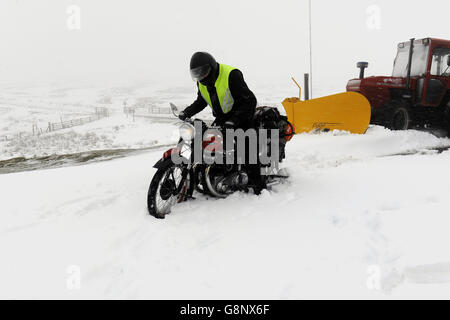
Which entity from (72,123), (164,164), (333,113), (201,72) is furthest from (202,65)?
(72,123)

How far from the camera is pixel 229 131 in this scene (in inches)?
143

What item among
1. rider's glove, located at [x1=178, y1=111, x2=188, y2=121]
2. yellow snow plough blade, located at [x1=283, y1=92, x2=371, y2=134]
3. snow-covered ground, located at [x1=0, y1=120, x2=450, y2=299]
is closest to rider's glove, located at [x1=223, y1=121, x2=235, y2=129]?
rider's glove, located at [x1=178, y1=111, x2=188, y2=121]

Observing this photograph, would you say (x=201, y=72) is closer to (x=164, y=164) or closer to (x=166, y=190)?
(x=164, y=164)

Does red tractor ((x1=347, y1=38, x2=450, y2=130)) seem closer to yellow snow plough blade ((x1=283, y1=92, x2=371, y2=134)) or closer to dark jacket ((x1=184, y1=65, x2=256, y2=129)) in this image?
yellow snow plough blade ((x1=283, y1=92, x2=371, y2=134))

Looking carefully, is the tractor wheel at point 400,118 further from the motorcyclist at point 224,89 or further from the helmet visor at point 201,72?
the helmet visor at point 201,72

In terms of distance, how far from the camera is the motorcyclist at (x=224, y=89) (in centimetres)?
345

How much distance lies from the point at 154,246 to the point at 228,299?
923 mm

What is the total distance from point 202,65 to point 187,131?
2.32 feet

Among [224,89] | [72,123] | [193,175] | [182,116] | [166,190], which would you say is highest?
[224,89]

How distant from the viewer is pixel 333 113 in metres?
7.95

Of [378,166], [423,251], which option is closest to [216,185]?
[423,251]

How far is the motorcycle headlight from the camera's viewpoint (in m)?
3.38

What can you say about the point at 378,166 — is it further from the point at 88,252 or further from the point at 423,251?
the point at 88,252

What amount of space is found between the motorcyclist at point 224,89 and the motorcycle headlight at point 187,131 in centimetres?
37
